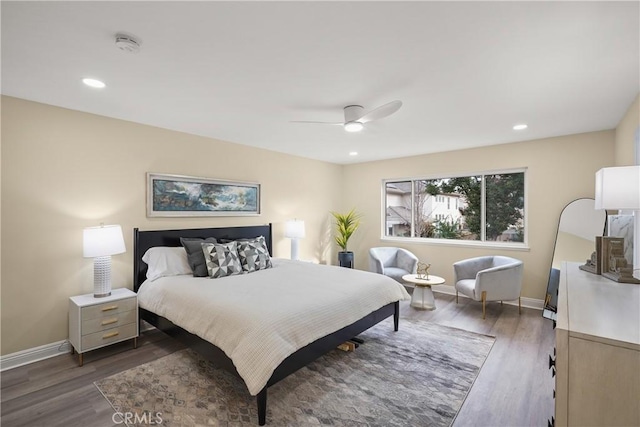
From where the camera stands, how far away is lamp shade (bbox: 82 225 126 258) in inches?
110

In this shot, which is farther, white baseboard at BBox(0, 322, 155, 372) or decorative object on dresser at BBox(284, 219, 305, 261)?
decorative object on dresser at BBox(284, 219, 305, 261)

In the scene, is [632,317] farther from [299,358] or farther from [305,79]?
[305,79]

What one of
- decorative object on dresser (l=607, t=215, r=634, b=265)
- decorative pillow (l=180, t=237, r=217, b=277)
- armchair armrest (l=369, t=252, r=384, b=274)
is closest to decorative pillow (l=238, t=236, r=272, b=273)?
decorative pillow (l=180, t=237, r=217, b=277)

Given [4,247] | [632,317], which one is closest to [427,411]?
[632,317]

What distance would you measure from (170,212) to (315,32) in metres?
2.93

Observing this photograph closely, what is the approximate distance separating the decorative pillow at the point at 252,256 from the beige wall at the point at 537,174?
9.56 feet

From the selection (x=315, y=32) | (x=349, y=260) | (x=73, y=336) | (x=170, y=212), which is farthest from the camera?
(x=349, y=260)

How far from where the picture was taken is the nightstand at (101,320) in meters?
2.71

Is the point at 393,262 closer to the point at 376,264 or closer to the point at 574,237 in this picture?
the point at 376,264

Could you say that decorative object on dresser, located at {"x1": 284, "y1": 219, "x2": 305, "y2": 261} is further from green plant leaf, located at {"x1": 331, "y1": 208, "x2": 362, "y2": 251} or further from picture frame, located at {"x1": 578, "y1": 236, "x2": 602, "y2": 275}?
picture frame, located at {"x1": 578, "y1": 236, "x2": 602, "y2": 275}

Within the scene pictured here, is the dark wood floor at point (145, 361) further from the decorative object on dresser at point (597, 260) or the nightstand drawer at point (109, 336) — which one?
the decorative object on dresser at point (597, 260)

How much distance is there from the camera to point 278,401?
7.20 ft

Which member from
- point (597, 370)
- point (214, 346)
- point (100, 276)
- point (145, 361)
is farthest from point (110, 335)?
point (597, 370)
